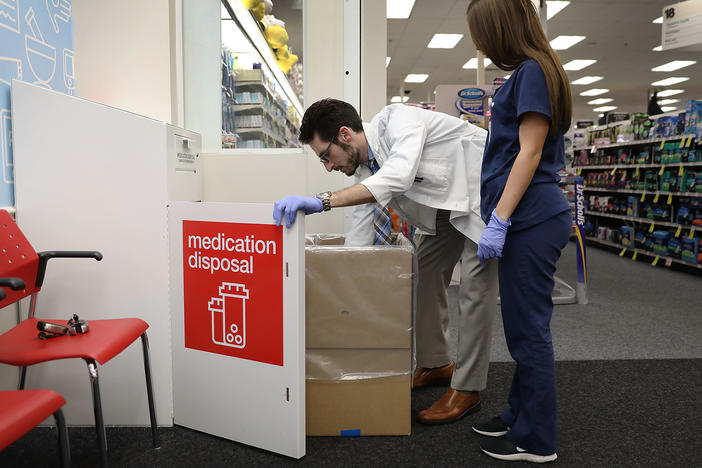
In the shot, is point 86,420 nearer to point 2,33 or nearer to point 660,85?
point 2,33

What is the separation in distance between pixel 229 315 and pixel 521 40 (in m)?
1.30

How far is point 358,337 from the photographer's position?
1.82 metres

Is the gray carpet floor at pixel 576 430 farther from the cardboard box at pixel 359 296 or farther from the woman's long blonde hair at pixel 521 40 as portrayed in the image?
the woman's long blonde hair at pixel 521 40

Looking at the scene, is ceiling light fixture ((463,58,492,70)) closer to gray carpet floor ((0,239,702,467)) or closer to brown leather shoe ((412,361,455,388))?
gray carpet floor ((0,239,702,467))

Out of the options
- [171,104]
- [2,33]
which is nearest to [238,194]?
[171,104]

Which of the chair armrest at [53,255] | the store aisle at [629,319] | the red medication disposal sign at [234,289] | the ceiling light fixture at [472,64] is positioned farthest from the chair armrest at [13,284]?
the ceiling light fixture at [472,64]

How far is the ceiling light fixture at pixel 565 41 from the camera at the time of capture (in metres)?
8.90

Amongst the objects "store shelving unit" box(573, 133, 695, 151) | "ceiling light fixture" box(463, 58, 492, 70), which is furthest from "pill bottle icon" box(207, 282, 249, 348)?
"ceiling light fixture" box(463, 58, 492, 70)

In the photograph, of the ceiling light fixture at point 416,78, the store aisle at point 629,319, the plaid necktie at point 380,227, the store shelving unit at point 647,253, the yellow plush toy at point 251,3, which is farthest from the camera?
the ceiling light fixture at point 416,78

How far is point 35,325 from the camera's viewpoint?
66.5 inches

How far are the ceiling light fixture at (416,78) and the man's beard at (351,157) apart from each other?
1071cm

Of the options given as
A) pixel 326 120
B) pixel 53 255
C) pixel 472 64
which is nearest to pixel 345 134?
pixel 326 120

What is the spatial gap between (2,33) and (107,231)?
0.81 m

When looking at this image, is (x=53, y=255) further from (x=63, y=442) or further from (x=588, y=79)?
(x=588, y=79)
